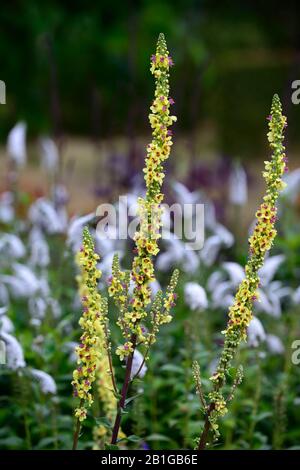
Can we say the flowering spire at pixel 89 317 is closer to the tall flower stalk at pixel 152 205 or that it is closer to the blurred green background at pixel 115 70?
the tall flower stalk at pixel 152 205

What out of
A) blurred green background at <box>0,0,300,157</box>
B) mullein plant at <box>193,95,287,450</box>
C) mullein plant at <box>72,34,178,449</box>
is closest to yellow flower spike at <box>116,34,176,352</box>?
mullein plant at <box>72,34,178,449</box>

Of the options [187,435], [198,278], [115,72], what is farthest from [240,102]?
[187,435]

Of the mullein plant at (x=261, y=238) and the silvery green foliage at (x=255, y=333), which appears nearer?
the mullein plant at (x=261, y=238)

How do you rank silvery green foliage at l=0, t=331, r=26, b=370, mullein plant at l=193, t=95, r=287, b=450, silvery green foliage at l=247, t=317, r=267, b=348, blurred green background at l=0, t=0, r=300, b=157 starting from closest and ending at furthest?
mullein plant at l=193, t=95, r=287, b=450 < silvery green foliage at l=0, t=331, r=26, b=370 < silvery green foliage at l=247, t=317, r=267, b=348 < blurred green background at l=0, t=0, r=300, b=157

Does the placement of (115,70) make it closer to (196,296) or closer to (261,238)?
(196,296)

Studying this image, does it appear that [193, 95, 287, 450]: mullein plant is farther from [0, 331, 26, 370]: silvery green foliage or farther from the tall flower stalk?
[0, 331, 26, 370]: silvery green foliage

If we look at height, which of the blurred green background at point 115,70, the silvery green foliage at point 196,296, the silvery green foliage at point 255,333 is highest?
the blurred green background at point 115,70

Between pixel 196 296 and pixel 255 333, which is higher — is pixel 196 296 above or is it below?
above

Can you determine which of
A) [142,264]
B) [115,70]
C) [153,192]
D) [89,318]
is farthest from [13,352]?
[115,70]

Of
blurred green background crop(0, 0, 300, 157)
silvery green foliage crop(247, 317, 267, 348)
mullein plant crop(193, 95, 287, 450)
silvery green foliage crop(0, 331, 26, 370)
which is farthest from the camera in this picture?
blurred green background crop(0, 0, 300, 157)

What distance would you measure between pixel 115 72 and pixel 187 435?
6763mm

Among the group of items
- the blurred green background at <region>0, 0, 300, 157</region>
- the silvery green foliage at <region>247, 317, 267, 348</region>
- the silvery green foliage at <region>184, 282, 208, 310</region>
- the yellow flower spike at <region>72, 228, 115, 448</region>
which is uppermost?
the blurred green background at <region>0, 0, 300, 157</region>

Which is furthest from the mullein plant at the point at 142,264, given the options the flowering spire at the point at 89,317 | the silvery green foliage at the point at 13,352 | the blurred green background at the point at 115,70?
the blurred green background at the point at 115,70

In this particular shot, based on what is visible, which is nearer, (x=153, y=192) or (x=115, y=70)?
(x=153, y=192)
